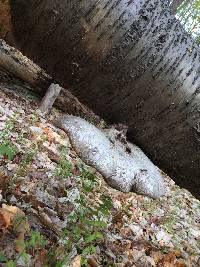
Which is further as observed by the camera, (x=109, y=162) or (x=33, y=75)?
(x=33, y=75)

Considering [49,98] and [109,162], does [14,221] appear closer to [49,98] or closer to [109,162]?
[109,162]

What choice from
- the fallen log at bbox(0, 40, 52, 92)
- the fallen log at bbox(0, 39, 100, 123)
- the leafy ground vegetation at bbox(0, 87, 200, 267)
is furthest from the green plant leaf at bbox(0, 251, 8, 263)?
the fallen log at bbox(0, 40, 52, 92)

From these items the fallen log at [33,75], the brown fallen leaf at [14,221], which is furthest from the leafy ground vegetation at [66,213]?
the fallen log at [33,75]

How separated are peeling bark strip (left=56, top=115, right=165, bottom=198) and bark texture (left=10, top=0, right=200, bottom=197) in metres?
1.65

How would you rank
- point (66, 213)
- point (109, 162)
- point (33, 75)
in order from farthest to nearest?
point (33, 75) < point (109, 162) < point (66, 213)

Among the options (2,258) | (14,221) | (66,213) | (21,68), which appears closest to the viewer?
(2,258)

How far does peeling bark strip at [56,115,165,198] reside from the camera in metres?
3.48

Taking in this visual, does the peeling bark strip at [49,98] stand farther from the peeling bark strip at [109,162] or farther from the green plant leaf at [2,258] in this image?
the green plant leaf at [2,258]

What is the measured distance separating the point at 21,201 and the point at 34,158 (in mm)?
1035

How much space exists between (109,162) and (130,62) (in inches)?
87.3

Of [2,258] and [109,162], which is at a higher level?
[109,162]

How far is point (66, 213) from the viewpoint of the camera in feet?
9.23

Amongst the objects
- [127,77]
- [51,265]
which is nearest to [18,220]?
[51,265]

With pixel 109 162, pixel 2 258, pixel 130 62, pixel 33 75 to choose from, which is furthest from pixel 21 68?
pixel 130 62
